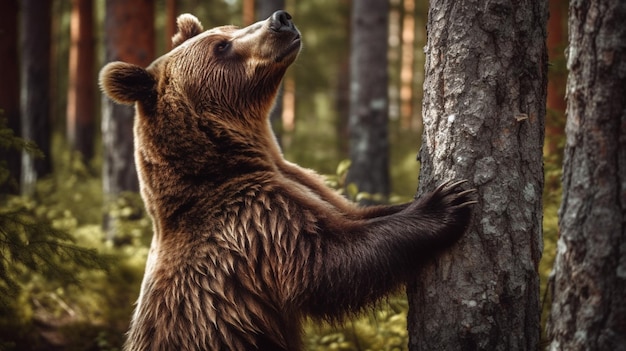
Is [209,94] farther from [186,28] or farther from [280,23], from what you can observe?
[186,28]

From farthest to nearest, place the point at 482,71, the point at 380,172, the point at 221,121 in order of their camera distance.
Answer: the point at 380,172, the point at 221,121, the point at 482,71

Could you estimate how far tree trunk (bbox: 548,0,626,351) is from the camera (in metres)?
2.34

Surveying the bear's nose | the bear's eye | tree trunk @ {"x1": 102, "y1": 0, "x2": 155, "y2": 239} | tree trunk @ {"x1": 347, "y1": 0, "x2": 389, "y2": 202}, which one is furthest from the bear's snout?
tree trunk @ {"x1": 347, "y1": 0, "x2": 389, "y2": 202}

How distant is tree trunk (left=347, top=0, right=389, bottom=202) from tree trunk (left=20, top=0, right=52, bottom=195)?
20.9ft

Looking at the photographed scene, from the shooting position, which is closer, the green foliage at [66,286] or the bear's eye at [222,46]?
the green foliage at [66,286]

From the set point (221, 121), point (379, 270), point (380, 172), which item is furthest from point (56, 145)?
point (379, 270)

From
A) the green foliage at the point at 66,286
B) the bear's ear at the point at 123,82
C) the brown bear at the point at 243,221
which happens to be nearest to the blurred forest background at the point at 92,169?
the green foliage at the point at 66,286

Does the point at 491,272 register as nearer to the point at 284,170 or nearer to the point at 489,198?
the point at 489,198

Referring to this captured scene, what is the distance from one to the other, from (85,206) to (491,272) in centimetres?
1011

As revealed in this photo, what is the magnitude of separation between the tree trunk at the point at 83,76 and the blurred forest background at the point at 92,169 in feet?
0.11

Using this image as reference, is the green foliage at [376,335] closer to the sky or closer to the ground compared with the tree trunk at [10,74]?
closer to the ground

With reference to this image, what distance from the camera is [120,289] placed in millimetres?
6895

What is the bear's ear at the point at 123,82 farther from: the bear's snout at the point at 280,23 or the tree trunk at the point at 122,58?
the tree trunk at the point at 122,58

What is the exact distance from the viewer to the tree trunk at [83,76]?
16.0 meters
